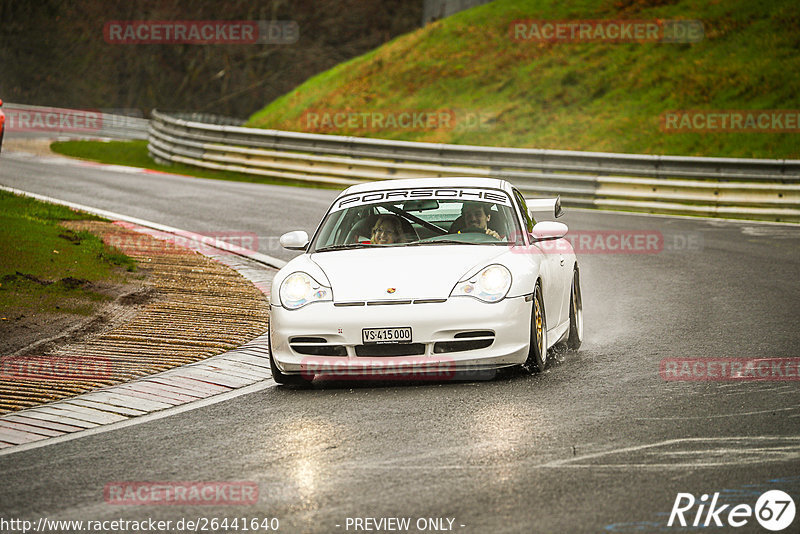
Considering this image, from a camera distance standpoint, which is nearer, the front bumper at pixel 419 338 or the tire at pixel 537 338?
the front bumper at pixel 419 338

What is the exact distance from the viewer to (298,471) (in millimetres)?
5664

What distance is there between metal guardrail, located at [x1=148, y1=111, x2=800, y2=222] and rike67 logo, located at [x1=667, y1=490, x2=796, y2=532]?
1568 cm

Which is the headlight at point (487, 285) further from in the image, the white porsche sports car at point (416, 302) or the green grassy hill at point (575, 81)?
the green grassy hill at point (575, 81)

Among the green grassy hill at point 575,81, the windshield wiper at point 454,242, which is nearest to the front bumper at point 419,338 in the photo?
the windshield wiper at point 454,242

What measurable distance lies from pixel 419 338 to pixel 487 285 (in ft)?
2.07

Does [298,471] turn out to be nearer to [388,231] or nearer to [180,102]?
[388,231]

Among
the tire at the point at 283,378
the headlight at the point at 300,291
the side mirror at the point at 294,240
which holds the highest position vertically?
the side mirror at the point at 294,240

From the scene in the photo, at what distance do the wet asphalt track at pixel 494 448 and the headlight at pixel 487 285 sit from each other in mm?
603

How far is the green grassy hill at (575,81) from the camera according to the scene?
91.0 feet

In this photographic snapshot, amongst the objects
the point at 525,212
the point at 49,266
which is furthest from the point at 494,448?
the point at 49,266

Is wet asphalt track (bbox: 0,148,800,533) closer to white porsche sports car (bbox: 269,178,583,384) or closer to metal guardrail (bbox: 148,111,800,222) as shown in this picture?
white porsche sports car (bbox: 269,178,583,384)

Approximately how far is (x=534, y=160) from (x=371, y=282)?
1470 cm

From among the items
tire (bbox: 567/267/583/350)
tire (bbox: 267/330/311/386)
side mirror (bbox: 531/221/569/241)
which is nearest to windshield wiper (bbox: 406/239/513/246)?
side mirror (bbox: 531/221/569/241)

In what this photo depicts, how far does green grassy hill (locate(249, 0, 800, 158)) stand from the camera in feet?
91.0
